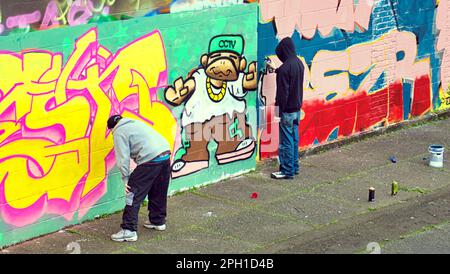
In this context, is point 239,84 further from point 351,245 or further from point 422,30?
point 422,30

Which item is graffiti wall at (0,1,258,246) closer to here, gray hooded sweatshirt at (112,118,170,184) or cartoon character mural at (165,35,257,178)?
cartoon character mural at (165,35,257,178)

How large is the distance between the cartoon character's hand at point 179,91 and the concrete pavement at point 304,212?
47.1 inches

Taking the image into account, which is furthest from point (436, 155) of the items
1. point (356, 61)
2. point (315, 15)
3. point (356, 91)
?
point (315, 15)

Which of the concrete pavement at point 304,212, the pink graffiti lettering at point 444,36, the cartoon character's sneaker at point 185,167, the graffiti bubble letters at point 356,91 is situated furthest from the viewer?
the pink graffiti lettering at point 444,36

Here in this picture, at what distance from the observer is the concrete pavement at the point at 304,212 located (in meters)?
9.67

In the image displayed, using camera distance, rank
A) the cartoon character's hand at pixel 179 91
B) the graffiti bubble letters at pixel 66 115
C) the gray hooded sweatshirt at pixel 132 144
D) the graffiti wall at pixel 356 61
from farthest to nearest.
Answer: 1. the graffiti wall at pixel 356 61
2. the cartoon character's hand at pixel 179 91
3. the gray hooded sweatshirt at pixel 132 144
4. the graffiti bubble letters at pixel 66 115

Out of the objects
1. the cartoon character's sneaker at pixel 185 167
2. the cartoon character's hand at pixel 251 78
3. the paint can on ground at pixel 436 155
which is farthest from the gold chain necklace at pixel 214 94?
the paint can on ground at pixel 436 155

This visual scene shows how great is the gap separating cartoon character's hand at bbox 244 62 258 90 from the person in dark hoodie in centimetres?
31

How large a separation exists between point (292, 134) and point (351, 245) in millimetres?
2660

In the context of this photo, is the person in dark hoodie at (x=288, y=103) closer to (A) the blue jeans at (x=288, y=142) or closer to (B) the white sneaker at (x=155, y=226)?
(A) the blue jeans at (x=288, y=142)

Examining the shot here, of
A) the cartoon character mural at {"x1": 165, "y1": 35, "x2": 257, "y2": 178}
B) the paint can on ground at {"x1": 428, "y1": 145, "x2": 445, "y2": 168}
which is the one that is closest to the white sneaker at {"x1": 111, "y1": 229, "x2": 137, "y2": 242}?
the cartoon character mural at {"x1": 165, "y1": 35, "x2": 257, "y2": 178}

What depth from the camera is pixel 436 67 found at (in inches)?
591

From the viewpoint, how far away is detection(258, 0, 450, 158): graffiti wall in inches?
491

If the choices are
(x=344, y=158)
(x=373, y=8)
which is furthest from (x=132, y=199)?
(x=373, y=8)
